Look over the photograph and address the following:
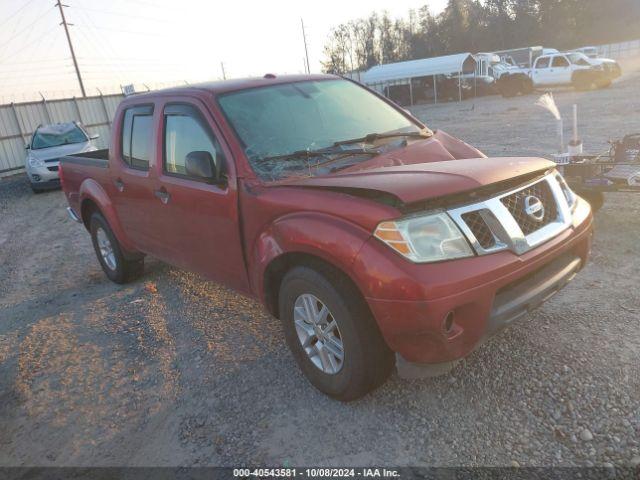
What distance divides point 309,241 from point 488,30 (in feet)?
229

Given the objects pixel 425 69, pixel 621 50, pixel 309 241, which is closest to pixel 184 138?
pixel 309 241

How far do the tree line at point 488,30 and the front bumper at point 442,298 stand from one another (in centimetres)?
6664

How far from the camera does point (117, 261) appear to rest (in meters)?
5.29

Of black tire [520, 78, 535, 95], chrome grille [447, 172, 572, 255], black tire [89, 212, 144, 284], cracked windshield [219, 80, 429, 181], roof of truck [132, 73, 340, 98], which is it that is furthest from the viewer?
black tire [520, 78, 535, 95]

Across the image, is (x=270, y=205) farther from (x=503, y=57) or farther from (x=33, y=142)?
(x=503, y=57)

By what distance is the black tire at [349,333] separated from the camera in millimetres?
2602

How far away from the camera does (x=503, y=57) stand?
3528 centimetres

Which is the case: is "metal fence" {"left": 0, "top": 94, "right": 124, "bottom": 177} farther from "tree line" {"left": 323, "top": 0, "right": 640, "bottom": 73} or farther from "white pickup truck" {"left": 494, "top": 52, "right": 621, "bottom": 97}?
"tree line" {"left": 323, "top": 0, "right": 640, "bottom": 73}

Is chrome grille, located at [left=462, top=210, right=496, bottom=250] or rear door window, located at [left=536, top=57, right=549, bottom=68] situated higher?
rear door window, located at [left=536, top=57, right=549, bottom=68]

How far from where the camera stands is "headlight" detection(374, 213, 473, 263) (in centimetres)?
241

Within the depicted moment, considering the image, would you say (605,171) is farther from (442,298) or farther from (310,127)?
(442,298)

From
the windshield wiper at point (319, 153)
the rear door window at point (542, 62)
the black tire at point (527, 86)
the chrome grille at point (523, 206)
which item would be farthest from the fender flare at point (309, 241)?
the black tire at point (527, 86)

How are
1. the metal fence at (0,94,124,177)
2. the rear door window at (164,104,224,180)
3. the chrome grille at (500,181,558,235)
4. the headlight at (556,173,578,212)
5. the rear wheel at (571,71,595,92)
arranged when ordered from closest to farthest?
the chrome grille at (500,181,558,235)
the headlight at (556,173,578,212)
the rear door window at (164,104,224,180)
the metal fence at (0,94,124,177)
the rear wheel at (571,71,595,92)

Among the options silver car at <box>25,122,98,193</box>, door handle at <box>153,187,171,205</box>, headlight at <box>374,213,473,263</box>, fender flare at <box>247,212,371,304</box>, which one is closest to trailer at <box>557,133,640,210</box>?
headlight at <box>374,213,473,263</box>
